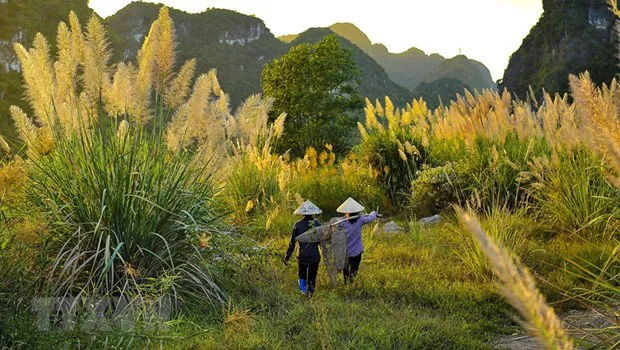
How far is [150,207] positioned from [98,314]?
3.12ft

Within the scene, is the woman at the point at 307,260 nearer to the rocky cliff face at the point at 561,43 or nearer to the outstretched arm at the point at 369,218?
the outstretched arm at the point at 369,218

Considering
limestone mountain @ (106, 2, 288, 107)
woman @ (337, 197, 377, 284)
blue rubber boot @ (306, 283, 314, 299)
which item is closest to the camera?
blue rubber boot @ (306, 283, 314, 299)

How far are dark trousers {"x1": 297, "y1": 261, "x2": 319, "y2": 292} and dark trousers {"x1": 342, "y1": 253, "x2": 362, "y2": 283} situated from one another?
1.29 feet

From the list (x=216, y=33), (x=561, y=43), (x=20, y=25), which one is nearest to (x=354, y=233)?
(x=20, y=25)

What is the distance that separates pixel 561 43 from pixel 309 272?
92334 millimetres

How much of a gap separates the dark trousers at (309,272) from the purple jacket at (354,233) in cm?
48

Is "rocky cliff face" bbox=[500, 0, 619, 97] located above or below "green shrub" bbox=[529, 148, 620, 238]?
above

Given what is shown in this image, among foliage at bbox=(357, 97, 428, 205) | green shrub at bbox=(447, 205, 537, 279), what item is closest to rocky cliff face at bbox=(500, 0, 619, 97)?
foliage at bbox=(357, 97, 428, 205)

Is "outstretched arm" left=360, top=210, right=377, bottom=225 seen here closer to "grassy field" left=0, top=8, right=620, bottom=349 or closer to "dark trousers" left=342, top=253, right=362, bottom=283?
"dark trousers" left=342, top=253, right=362, bottom=283

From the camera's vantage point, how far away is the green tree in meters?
30.6

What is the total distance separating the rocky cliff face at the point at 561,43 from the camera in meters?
79.4

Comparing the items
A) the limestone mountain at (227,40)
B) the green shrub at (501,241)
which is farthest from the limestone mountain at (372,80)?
the green shrub at (501,241)

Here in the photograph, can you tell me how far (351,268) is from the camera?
6773 mm

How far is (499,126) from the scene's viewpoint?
9719 millimetres
